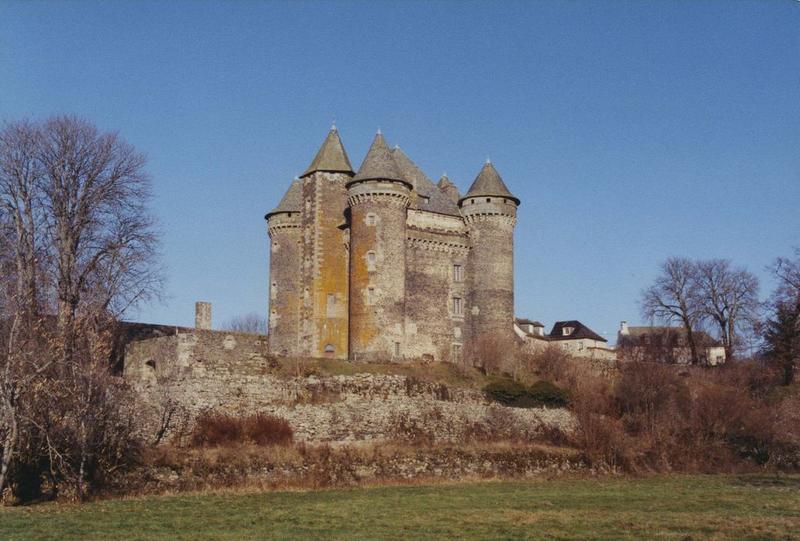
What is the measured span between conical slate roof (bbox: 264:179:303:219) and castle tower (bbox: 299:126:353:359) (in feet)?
7.07

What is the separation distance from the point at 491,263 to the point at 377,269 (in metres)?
8.23

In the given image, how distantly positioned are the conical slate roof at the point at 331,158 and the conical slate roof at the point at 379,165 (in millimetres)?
1761

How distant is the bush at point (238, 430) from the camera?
3225cm

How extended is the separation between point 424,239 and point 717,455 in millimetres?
19471

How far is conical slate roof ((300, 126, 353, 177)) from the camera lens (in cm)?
5059

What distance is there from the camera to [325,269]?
50.0 metres

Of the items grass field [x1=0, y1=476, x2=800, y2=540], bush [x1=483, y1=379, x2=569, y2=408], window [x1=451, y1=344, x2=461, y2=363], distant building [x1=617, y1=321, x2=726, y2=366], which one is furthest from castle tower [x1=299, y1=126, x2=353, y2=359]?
distant building [x1=617, y1=321, x2=726, y2=366]

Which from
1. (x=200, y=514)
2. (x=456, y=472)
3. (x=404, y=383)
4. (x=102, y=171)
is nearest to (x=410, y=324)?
(x=404, y=383)

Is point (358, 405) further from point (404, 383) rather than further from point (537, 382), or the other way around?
point (537, 382)

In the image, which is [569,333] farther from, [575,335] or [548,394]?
[548,394]

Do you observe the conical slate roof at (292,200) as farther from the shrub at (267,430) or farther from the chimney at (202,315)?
the shrub at (267,430)

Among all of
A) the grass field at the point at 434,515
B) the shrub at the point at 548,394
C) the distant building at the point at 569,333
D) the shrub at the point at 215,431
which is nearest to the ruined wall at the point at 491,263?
the shrub at the point at 548,394

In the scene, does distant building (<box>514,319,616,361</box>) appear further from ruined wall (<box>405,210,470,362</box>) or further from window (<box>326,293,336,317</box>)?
window (<box>326,293,336,317</box>)

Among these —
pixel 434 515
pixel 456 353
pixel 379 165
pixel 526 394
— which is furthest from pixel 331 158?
pixel 434 515
